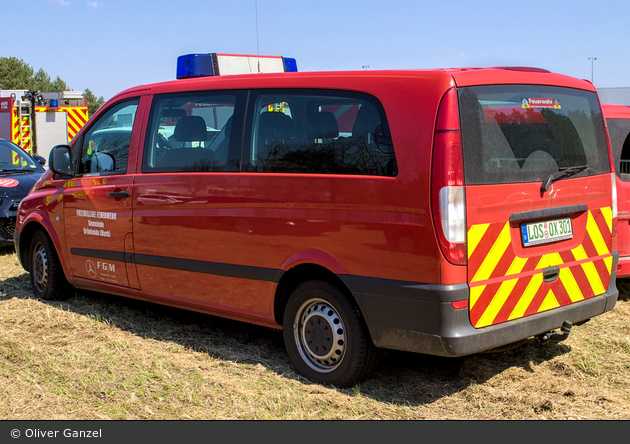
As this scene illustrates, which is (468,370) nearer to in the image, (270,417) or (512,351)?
(512,351)

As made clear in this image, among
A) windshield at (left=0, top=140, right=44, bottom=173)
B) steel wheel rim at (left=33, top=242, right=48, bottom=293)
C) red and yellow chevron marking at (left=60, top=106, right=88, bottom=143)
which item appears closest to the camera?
steel wheel rim at (left=33, top=242, right=48, bottom=293)

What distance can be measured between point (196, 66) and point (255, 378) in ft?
8.31

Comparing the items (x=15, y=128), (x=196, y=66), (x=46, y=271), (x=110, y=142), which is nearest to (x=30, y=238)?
(x=46, y=271)

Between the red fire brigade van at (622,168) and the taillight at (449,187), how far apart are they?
260 cm

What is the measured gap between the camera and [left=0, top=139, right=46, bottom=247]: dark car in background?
8.69 metres

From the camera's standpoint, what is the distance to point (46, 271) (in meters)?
6.38

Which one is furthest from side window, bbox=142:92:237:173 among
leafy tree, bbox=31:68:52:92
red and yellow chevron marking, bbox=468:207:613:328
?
leafy tree, bbox=31:68:52:92

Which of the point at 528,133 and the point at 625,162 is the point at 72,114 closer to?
the point at 625,162

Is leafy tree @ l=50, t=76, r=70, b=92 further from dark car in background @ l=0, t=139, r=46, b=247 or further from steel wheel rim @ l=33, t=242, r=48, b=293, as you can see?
steel wheel rim @ l=33, t=242, r=48, b=293

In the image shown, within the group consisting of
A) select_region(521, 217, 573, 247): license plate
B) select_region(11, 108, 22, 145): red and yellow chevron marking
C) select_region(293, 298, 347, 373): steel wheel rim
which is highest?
select_region(11, 108, 22, 145): red and yellow chevron marking

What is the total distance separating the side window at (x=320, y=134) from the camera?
3785 mm

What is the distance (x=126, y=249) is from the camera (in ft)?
17.5

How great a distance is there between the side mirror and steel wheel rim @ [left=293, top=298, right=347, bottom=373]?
9.15 ft

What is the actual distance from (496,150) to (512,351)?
1688 millimetres
